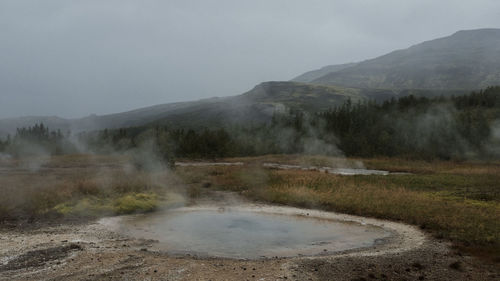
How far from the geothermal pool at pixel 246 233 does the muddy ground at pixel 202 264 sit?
1.00m

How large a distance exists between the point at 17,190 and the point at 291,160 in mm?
41450

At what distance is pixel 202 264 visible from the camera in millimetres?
12312

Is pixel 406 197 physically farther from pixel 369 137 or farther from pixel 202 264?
pixel 369 137

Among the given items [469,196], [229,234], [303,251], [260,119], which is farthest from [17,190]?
[260,119]

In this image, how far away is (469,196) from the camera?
85.1 feet

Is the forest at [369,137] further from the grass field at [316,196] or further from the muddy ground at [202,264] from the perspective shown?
the muddy ground at [202,264]

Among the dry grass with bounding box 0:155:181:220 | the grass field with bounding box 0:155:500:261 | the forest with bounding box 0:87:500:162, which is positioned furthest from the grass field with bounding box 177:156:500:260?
the forest with bounding box 0:87:500:162

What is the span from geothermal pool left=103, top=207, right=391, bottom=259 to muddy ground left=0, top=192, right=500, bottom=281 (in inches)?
39.3

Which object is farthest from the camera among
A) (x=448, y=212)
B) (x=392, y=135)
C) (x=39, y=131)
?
(x=39, y=131)

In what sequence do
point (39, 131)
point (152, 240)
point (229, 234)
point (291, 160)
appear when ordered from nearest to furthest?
point (152, 240) → point (229, 234) → point (291, 160) → point (39, 131)

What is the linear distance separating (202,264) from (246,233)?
5.10 meters

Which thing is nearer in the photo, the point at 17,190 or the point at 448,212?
the point at 448,212

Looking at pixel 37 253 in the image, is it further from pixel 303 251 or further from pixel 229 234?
pixel 303 251

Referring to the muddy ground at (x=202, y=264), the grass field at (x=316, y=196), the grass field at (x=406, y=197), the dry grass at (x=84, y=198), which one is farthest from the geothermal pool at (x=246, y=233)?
the grass field at (x=406, y=197)
